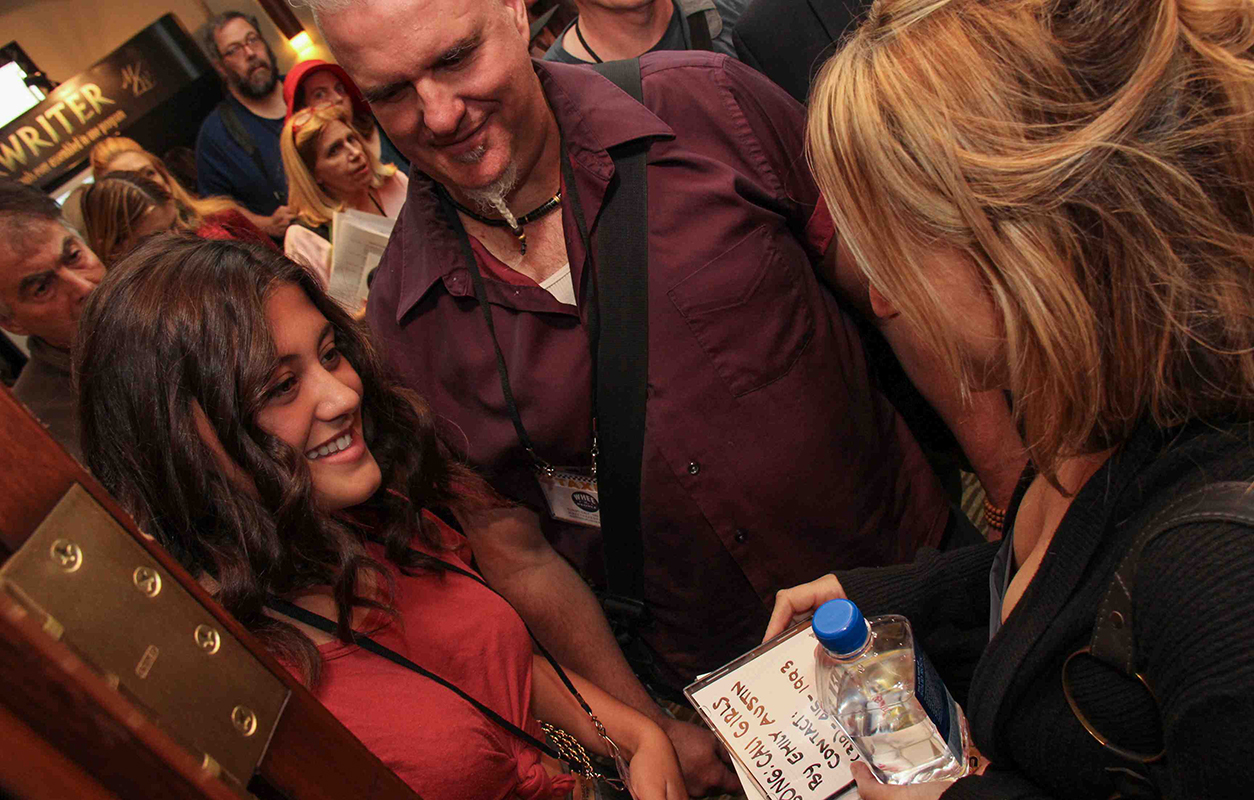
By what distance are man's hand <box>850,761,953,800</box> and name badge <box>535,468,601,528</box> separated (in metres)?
0.78

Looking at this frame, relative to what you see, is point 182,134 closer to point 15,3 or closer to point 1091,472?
point 15,3

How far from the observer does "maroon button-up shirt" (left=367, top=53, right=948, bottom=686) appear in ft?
5.74

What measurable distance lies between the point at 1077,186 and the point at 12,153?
523 cm

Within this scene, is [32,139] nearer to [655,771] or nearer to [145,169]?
[145,169]

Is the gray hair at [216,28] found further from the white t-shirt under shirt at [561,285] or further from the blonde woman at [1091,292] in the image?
the blonde woman at [1091,292]

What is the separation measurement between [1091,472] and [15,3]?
5719 millimetres

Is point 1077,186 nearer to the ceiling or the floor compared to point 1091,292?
nearer to the ceiling

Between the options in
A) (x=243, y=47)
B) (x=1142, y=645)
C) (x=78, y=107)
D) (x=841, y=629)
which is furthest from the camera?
(x=243, y=47)

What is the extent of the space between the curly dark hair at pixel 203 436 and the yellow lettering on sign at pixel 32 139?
4057 mm

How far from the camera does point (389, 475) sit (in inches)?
67.0

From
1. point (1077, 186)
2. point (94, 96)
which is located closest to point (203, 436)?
point (1077, 186)

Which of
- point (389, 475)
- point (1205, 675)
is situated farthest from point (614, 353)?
point (1205, 675)

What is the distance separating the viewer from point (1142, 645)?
34.1 inches

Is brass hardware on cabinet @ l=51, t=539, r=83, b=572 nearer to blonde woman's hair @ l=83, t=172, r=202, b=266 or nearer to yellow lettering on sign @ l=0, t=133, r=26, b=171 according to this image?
blonde woman's hair @ l=83, t=172, r=202, b=266
